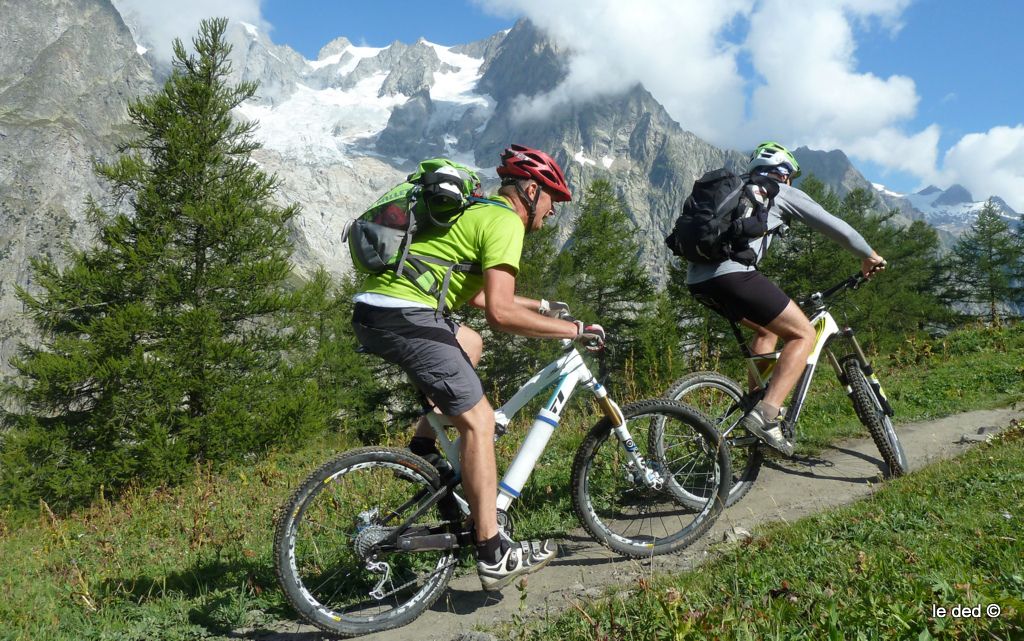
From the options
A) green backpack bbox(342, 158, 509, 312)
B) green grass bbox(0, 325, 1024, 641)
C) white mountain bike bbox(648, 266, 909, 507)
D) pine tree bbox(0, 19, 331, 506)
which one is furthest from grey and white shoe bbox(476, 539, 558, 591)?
pine tree bbox(0, 19, 331, 506)

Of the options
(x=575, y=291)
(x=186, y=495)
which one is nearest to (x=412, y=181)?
(x=186, y=495)

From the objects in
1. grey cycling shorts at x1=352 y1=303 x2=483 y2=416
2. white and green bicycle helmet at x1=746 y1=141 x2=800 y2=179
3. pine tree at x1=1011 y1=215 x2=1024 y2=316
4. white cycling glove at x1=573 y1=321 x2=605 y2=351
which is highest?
pine tree at x1=1011 y1=215 x2=1024 y2=316

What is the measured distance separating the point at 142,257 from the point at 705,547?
18.9 m

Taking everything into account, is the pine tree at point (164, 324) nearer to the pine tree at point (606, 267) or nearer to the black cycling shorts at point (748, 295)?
the black cycling shorts at point (748, 295)

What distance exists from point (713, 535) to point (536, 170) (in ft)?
9.98

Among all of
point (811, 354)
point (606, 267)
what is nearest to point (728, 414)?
point (811, 354)

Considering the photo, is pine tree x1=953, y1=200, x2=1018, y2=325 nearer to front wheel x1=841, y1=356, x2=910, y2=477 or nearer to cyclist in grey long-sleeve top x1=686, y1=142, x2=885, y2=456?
front wheel x1=841, y1=356, x2=910, y2=477

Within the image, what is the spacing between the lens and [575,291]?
3672 cm

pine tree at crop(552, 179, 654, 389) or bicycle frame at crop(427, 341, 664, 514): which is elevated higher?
pine tree at crop(552, 179, 654, 389)

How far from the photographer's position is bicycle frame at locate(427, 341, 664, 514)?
157 inches

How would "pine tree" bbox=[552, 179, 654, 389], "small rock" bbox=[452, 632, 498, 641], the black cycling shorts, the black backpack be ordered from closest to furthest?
"small rock" bbox=[452, 632, 498, 641], the black backpack, the black cycling shorts, "pine tree" bbox=[552, 179, 654, 389]

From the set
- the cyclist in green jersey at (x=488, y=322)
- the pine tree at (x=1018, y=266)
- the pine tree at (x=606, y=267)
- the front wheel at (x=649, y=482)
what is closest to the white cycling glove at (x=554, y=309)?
the cyclist in green jersey at (x=488, y=322)

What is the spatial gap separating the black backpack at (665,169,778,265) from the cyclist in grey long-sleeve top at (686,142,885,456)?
13 cm

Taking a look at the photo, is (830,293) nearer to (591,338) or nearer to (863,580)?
(591,338)
